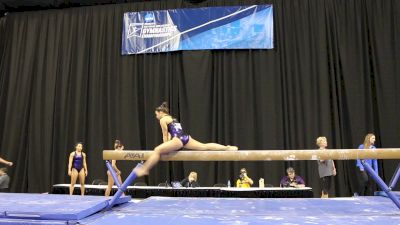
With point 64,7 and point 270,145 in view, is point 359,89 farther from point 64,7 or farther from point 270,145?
point 64,7

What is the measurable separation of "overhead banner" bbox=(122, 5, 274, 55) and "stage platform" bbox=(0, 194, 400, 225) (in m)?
7.11

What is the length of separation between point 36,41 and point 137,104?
4512mm

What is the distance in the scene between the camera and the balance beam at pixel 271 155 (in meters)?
4.27

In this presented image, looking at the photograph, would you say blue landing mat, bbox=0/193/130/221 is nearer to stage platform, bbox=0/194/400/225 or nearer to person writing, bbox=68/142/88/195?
stage platform, bbox=0/194/400/225

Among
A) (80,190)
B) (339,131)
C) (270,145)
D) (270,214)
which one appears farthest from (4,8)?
(270,214)

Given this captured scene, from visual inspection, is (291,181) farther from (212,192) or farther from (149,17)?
(149,17)

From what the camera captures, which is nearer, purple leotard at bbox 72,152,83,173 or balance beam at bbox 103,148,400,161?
balance beam at bbox 103,148,400,161

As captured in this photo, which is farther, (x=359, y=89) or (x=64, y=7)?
(x=64, y=7)

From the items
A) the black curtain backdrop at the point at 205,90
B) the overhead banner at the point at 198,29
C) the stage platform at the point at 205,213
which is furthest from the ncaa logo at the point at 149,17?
the stage platform at the point at 205,213

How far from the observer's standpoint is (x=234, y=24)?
1133 centimetres

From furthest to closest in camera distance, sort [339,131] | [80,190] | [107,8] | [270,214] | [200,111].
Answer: [107,8]
[200,111]
[339,131]
[80,190]
[270,214]

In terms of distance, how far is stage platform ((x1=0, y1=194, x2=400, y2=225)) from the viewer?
3.66 m

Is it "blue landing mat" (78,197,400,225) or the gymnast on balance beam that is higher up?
the gymnast on balance beam

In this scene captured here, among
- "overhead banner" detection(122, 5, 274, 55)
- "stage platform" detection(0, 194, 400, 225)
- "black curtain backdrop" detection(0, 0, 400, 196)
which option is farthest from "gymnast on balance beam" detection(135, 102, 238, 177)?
"overhead banner" detection(122, 5, 274, 55)
